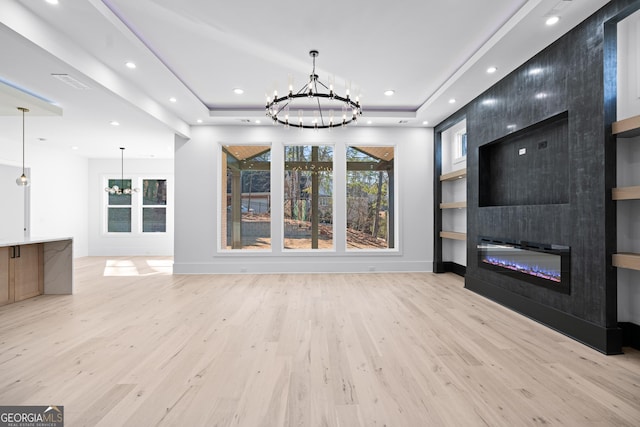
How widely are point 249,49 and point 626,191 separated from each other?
3.90 meters

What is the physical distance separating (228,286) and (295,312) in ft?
6.16

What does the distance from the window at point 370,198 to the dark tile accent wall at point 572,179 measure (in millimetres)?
2541

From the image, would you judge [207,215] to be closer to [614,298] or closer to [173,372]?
[173,372]

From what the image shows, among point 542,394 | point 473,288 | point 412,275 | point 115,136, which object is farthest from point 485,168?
point 115,136

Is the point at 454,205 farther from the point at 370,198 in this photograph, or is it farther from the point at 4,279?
the point at 4,279

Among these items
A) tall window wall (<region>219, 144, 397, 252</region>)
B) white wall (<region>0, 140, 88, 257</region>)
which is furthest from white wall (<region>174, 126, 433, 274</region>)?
white wall (<region>0, 140, 88, 257</region>)

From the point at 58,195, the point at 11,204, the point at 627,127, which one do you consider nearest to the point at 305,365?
the point at 627,127

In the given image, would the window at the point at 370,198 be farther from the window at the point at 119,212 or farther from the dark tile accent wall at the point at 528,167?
the window at the point at 119,212

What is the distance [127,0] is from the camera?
2799mm

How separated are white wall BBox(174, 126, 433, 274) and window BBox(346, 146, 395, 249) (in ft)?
0.95

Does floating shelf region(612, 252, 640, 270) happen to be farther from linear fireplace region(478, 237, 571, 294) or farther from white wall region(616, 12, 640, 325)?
linear fireplace region(478, 237, 571, 294)

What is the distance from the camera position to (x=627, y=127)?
8.20ft

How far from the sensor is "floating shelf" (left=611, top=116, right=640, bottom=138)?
243 centimetres

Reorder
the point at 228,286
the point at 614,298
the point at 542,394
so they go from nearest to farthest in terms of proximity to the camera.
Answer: the point at 542,394 → the point at 614,298 → the point at 228,286
